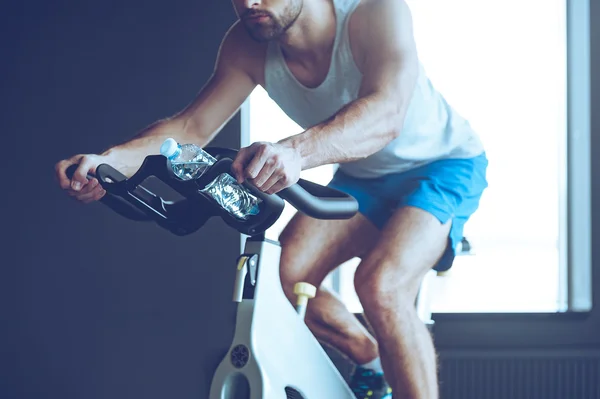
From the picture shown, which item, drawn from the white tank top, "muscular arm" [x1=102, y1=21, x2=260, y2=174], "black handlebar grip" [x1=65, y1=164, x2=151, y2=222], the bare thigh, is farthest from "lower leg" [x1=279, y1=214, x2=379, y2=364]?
"black handlebar grip" [x1=65, y1=164, x2=151, y2=222]

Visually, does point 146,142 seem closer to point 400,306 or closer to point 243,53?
point 243,53

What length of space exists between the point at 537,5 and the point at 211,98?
1157 mm

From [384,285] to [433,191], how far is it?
279 mm

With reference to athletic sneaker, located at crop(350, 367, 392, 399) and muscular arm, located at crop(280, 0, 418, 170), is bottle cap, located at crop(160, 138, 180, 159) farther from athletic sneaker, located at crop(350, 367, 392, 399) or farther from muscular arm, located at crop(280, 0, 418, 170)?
athletic sneaker, located at crop(350, 367, 392, 399)

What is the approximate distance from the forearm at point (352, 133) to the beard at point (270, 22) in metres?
0.41

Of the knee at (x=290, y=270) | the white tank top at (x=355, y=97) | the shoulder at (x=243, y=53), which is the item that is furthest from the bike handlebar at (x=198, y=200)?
the shoulder at (x=243, y=53)

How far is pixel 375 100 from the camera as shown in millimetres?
1329

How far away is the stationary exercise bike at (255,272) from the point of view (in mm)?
1074

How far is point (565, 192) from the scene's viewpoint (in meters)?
2.22

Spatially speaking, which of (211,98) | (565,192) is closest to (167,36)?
(211,98)

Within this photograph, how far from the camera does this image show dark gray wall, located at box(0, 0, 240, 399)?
7.71 ft

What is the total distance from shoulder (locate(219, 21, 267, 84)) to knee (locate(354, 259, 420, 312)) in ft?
2.07

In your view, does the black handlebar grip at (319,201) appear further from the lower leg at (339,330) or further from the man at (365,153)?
the lower leg at (339,330)

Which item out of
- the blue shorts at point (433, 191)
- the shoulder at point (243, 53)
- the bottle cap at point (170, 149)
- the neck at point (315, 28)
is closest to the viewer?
the bottle cap at point (170, 149)
